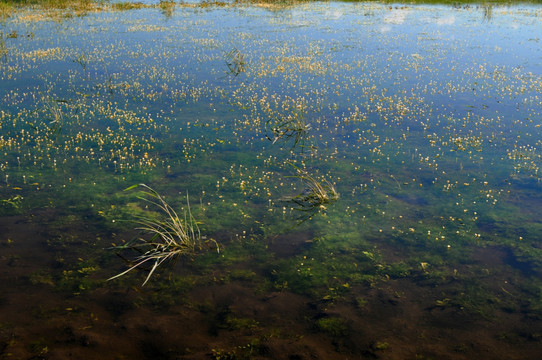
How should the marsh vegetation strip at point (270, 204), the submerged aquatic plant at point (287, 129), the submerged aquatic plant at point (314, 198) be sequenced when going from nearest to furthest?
the marsh vegetation strip at point (270, 204) < the submerged aquatic plant at point (314, 198) < the submerged aquatic plant at point (287, 129)

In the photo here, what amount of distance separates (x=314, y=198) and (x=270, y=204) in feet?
3.45

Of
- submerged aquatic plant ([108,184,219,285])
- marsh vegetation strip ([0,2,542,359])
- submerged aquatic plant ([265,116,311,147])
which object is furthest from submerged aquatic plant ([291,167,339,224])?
submerged aquatic plant ([265,116,311,147])

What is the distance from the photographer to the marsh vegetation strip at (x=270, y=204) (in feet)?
23.4

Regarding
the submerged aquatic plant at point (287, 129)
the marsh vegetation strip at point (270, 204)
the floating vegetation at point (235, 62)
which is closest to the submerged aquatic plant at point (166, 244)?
the marsh vegetation strip at point (270, 204)

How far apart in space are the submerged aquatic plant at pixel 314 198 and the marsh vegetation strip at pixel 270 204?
5 centimetres

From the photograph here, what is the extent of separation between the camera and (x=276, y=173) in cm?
1279

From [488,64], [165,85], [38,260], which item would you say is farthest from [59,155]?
[488,64]

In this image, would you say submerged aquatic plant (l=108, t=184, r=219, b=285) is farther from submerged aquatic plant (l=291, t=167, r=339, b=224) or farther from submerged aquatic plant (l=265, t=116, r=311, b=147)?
submerged aquatic plant (l=265, t=116, r=311, b=147)

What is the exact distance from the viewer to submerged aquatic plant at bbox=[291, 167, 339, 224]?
1102cm

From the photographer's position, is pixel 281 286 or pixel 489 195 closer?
pixel 281 286

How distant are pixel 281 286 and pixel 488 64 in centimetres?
1986

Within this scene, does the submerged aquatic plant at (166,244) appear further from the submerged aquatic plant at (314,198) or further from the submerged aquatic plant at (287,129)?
the submerged aquatic plant at (287,129)

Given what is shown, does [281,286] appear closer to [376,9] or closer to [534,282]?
[534,282]

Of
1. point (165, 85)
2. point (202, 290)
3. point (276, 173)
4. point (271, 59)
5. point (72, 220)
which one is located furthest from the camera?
point (271, 59)
